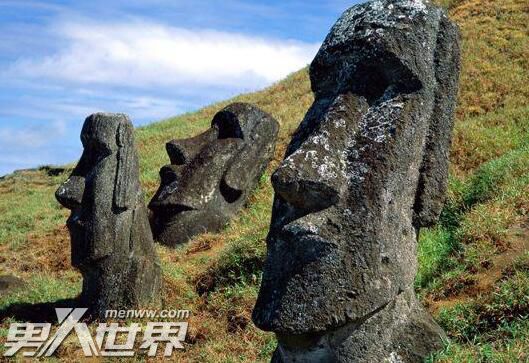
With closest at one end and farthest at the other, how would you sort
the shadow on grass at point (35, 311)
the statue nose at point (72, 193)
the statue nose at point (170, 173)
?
the statue nose at point (72, 193)
the shadow on grass at point (35, 311)
the statue nose at point (170, 173)

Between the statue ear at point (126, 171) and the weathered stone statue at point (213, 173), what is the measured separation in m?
3.17

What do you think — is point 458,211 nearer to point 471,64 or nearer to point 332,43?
point 332,43

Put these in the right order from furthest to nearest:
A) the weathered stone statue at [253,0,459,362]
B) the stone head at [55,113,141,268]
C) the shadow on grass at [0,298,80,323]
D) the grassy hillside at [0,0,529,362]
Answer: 1. the shadow on grass at [0,298,80,323]
2. the stone head at [55,113,141,268]
3. the grassy hillside at [0,0,529,362]
4. the weathered stone statue at [253,0,459,362]

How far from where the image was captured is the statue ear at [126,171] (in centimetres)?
870

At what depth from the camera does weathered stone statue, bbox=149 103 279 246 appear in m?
12.1

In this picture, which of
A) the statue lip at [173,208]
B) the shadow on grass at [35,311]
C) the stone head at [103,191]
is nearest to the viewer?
the stone head at [103,191]

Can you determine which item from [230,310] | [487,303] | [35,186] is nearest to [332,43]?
[487,303]

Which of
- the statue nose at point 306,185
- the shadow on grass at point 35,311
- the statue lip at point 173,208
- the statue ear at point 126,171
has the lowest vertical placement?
the shadow on grass at point 35,311

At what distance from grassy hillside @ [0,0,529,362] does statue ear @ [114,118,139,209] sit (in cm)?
123

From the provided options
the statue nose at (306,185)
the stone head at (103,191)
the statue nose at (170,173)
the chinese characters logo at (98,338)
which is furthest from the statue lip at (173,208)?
the statue nose at (306,185)

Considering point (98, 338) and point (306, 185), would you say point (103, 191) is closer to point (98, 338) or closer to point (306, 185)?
point (98, 338)

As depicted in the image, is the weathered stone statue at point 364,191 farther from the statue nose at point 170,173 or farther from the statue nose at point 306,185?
the statue nose at point 170,173

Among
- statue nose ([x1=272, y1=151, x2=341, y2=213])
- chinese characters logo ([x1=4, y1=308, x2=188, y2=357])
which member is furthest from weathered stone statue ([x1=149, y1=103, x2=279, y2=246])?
statue nose ([x1=272, y1=151, x2=341, y2=213])

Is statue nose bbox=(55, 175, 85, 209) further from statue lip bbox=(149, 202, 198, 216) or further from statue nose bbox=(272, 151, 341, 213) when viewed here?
statue nose bbox=(272, 151, 341, 213)
